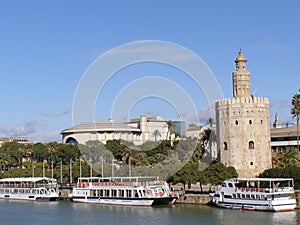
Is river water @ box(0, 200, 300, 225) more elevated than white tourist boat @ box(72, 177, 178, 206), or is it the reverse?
white tourist boat @ box(72, 177, 178, 206)

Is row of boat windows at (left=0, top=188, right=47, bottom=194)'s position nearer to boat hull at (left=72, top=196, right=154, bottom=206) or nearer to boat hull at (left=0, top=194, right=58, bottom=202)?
boat hull at (left=0, top=194, right=58, bottom=202)

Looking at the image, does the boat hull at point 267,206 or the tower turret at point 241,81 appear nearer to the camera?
the boat hull at point 267,206

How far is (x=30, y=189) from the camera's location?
8400 centimetres

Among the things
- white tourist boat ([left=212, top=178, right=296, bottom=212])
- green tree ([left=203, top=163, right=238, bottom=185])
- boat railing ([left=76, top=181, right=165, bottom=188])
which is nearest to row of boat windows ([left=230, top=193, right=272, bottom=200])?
white tourist boat ([left=212, top=178, right=296, bottom=212])

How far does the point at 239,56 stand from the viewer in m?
81.4

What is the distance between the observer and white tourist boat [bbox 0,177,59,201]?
8106cm

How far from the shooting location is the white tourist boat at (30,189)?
8106 centimetres

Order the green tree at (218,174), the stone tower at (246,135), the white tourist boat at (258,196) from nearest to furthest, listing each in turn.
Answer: the white tourist boat at (258,196), the green tree at (218,174), the stone tower at (246,135)

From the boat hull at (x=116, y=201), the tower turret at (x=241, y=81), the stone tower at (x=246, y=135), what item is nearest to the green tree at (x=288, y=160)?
the stone tower at (x=246, y=135)

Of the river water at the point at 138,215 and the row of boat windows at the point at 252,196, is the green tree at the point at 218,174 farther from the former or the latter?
the row of boat windows at the point at 252,196

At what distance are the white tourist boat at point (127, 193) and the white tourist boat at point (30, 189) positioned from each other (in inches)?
200

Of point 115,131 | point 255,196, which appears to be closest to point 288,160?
point 255,196

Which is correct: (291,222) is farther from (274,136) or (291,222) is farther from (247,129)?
(274,136)

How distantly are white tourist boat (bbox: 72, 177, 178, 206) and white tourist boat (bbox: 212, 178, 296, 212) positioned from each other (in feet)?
21.3
